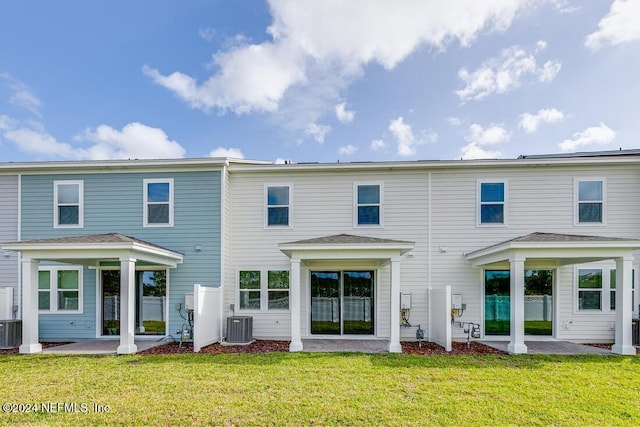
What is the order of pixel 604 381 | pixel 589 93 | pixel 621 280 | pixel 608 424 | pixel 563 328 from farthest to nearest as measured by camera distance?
pixel 589 93 < pixel 563 328 < pixel 621 280 < pixel 604 381 < pixel 608 424

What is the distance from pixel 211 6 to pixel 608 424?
579 inches

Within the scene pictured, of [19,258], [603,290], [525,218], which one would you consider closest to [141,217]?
[19,258]

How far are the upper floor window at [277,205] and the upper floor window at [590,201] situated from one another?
8370 mm

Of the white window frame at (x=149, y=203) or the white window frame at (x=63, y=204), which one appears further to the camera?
the white window frame at (x=63, y=204)

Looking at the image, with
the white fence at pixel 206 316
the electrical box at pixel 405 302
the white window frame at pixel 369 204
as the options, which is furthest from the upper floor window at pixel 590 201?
the white fence at pixel 206 316

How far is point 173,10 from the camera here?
11352 millimetres

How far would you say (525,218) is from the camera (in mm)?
10102

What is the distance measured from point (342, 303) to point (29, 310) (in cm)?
794

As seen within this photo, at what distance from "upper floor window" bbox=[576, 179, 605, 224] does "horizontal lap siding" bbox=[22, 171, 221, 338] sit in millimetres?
10369

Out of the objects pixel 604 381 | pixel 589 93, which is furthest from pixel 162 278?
pixel 589 93

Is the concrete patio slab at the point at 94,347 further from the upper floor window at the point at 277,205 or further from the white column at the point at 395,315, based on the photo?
the white column at the point at 395,315

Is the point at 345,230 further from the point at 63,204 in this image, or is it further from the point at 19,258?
the point at 19,258

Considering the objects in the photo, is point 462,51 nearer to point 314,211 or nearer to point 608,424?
point 314,211

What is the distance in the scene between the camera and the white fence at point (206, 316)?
27.9 feet
